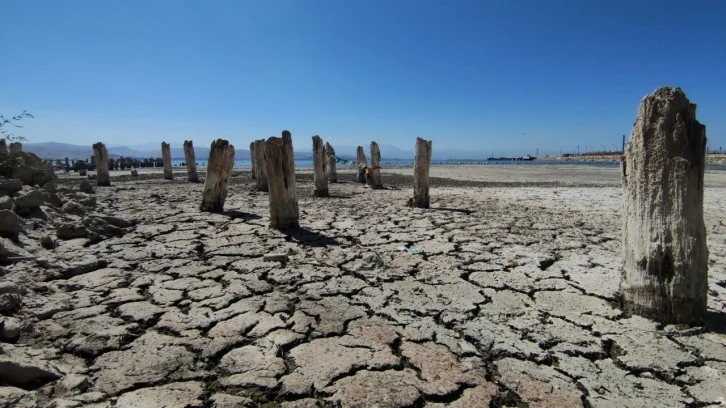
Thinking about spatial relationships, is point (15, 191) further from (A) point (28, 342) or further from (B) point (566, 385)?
(B) point (566, 385)

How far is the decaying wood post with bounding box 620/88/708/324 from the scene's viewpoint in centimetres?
294

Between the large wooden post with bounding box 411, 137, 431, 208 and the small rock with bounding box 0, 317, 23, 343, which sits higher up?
the large wooden post with bounding box 411, 137, 431, 208

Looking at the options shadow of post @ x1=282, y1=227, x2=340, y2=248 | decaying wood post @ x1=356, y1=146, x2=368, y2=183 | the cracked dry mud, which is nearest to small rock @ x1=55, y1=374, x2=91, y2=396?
the cracked dry mud

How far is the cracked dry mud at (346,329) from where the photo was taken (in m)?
2.26

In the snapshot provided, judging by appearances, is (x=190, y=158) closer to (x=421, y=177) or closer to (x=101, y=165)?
(x=101, y=165)

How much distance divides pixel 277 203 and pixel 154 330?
12.0ft

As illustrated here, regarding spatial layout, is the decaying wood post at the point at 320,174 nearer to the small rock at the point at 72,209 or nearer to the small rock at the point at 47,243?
the small rock at the point at 72,209

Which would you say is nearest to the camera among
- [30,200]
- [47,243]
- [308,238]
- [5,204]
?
[47,243]

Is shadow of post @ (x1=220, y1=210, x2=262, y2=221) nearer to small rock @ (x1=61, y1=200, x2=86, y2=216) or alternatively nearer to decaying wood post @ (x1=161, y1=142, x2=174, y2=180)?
small rock @ (x1=61, y1=200, x2=86, y2=216)

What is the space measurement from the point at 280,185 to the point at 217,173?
8.60 feet

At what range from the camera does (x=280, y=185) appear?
655 centimetres

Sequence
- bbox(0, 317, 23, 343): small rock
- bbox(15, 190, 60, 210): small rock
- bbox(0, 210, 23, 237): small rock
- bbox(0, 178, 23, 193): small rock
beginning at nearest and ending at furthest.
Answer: bbox(0, 317, 23, 343): small rock, bbox(0, 210, 23, 237): small rock, bbox(15, 190, 60, 210): small rock, bbox(0, 178, 23, 193): small rock

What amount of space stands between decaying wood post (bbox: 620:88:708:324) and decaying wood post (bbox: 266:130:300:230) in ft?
16.1

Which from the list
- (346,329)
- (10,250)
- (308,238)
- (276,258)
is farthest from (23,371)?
(308,238)
